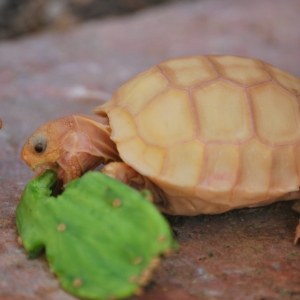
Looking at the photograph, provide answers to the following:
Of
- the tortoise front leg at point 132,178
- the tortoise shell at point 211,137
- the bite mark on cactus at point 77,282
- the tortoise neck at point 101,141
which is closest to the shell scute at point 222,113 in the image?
the tortoise shell at point 211,137

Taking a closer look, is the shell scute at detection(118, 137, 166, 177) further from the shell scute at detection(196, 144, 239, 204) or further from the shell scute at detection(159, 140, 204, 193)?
the shell scute at detection(196, 144, 239, 204)

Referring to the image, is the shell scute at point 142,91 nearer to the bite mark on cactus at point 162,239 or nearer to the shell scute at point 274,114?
the shell scute at point 274,114

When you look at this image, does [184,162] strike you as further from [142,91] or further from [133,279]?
[133,279]

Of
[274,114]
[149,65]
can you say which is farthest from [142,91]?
[149,65]

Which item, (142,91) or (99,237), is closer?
(99,237)

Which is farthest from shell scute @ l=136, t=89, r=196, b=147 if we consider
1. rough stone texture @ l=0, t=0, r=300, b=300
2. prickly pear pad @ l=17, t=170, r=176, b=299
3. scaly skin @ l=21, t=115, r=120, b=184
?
rough stone texture @ l=0, t=0, r=300, b=300

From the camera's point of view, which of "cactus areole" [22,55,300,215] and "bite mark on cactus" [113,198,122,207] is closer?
"bite mark on cactus" [113,198,122,207]
